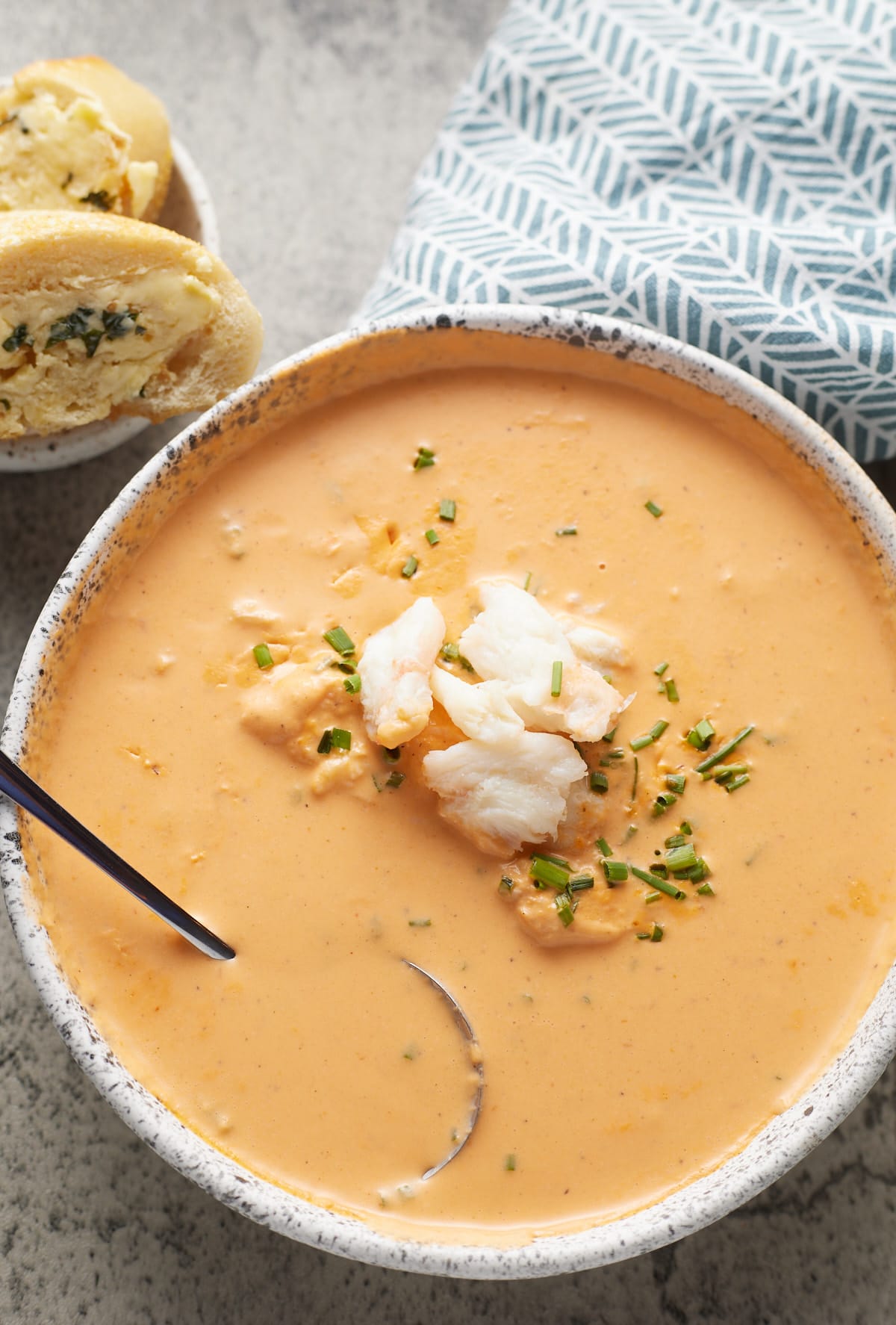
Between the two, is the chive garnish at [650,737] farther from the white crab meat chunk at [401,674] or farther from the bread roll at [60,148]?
the bread roll at [60,148]

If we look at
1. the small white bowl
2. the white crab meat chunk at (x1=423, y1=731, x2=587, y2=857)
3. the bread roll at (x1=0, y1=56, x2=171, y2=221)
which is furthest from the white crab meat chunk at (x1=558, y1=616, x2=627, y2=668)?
the bread roll at (x1=0, y1=56, x2=171, y2=221)

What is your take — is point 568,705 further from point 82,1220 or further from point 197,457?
point 82,1220

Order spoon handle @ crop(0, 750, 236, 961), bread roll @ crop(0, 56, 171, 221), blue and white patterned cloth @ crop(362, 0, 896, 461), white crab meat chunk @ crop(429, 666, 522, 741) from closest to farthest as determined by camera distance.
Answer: spoon handle @ crop(0, 750, 236, 961) → white crab meat chunk @ crop(429, 666, 522, 741) → bread roll @ crop(0, 56, 171, 221) → blue and white patterned cloth @ crop(362, 0, 896, 461)

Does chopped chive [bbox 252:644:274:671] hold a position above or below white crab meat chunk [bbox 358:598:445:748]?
below

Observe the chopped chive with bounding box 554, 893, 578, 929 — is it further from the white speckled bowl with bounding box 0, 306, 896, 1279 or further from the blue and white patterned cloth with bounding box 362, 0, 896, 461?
the blue and white patterned cloth with bounding box 362, 0, 896, 461

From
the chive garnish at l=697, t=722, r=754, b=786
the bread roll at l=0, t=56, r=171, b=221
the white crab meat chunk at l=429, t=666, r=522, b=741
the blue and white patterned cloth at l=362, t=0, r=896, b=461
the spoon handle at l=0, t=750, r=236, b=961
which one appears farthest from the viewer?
the blue and white patterned cloth at l=362, t=0, r=896, b=461

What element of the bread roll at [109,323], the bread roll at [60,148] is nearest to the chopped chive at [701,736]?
the bread roll at [109,323]
